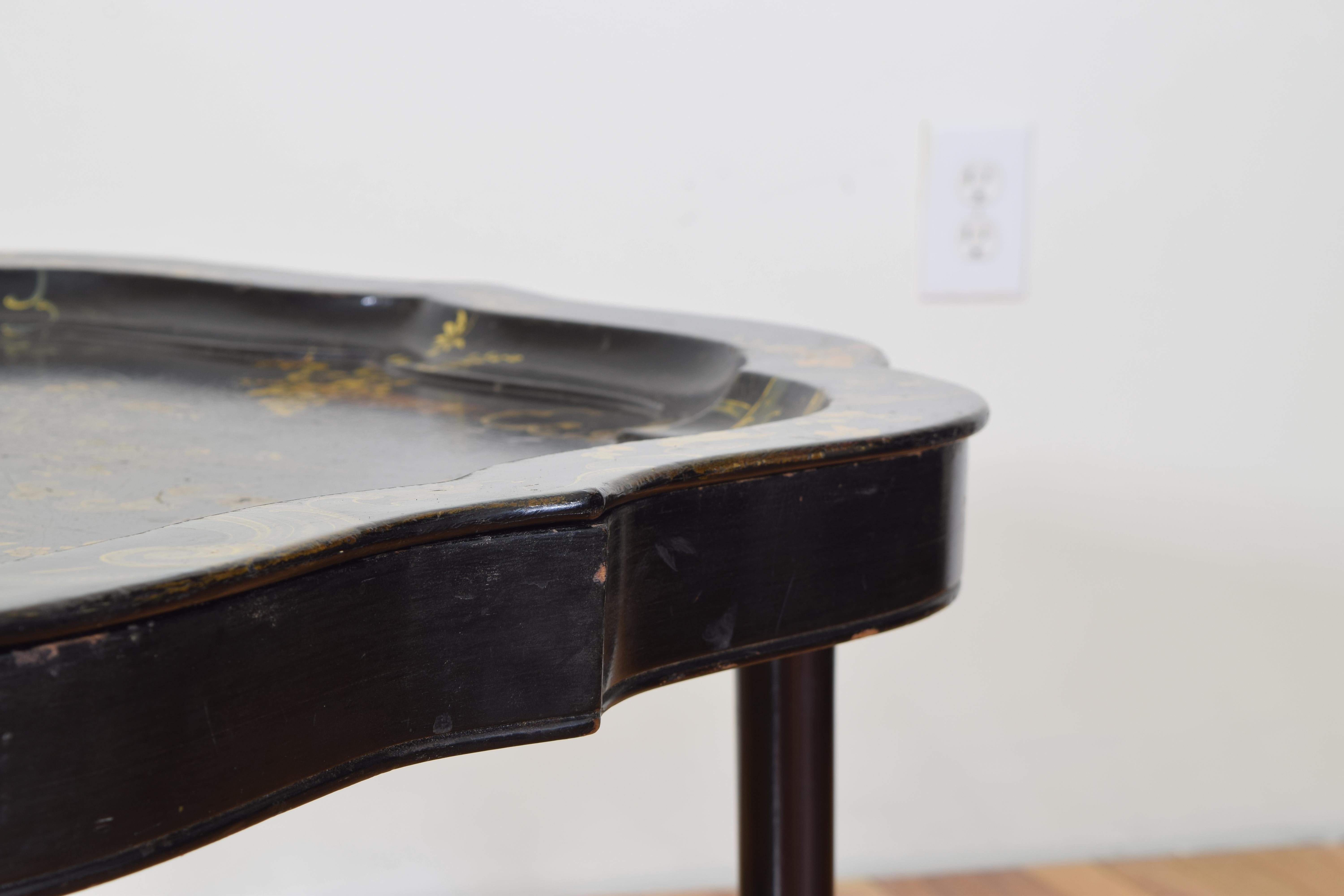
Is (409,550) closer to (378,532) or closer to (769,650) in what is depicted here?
(378,532)

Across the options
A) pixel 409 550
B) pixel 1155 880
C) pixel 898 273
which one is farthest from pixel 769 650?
pixel 1155 880

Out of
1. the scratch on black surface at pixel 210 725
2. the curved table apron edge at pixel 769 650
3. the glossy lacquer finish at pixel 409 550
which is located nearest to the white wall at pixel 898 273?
the glossy lacquer finish at pixel 409 550

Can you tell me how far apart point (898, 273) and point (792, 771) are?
0.66 metres

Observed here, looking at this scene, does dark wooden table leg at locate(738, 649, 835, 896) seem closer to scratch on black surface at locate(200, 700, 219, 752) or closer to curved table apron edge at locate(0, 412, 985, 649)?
curved table apron edge at locate(0, 412, 985, 649)

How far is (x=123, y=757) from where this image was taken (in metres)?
0.23

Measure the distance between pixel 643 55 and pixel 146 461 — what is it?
75cm

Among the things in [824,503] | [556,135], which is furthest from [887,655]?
[824,503]

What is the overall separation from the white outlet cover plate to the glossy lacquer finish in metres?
0.56

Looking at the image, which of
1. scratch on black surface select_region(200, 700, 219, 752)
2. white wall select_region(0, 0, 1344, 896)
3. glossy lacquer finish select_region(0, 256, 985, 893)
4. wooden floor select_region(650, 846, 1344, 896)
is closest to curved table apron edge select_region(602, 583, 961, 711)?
glossy lacquer finish select_region(0, 256, 985, 893)

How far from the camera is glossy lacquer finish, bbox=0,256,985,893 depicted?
0.76 ft

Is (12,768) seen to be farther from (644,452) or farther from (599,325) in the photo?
(599,325)

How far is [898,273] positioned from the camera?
1.12 metres

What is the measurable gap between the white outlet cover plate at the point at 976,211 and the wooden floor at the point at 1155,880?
22.3 inches

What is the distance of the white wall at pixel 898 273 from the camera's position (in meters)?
1.06
